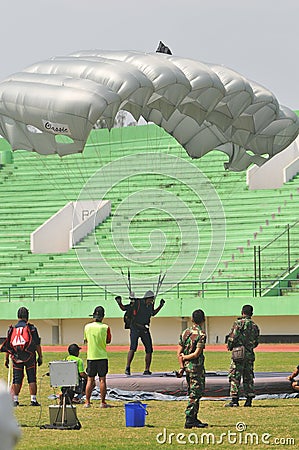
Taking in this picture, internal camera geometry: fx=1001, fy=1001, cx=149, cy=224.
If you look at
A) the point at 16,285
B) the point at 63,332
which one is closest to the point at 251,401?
the point at 63,332

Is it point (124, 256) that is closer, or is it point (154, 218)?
point (124, 256)

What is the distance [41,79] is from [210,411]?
4.58 meters

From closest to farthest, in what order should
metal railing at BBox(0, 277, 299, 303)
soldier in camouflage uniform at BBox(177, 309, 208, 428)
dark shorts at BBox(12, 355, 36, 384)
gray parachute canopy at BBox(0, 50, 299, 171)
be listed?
soldier in camouflage uniform at BBox(177, 309, 208, 428)
gray parachute canopy at BBox(0, 50, 299, 171)
dark shorts at BBox(12, 355, 36, 384)
metal railing at BBox(0, 277, 299, 303)

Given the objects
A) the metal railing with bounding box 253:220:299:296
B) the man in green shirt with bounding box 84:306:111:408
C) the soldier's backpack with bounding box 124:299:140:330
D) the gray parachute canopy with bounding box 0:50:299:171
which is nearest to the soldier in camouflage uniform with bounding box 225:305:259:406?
the man in green shirt with bounding box 84:306:111:408

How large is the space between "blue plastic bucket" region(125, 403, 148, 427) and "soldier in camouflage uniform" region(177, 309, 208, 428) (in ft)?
1.93

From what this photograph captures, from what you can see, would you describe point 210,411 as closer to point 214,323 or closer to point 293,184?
point 214,323

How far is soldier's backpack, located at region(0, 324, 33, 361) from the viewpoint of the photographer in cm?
1206

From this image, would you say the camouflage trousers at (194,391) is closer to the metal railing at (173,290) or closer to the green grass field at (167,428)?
the green grass field at (167,428)

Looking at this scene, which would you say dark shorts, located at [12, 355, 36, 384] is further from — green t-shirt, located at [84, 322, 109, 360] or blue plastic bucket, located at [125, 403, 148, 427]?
blue plastic bucket, located at [125, 403, 148, 427]

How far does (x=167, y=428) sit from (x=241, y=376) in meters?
2.20

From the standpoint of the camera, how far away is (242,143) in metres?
15.3

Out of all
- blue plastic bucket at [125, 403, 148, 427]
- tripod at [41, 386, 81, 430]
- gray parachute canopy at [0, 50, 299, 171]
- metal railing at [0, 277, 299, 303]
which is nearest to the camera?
tripod at [41, 386, 81, 430]

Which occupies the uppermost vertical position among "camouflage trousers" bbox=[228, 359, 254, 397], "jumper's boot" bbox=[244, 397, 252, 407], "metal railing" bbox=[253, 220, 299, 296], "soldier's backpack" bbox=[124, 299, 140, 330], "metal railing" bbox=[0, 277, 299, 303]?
"metal railing" bbox=[253, 220, 299, 296]

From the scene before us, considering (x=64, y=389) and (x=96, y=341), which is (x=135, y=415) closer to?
(x=64, y=389)
